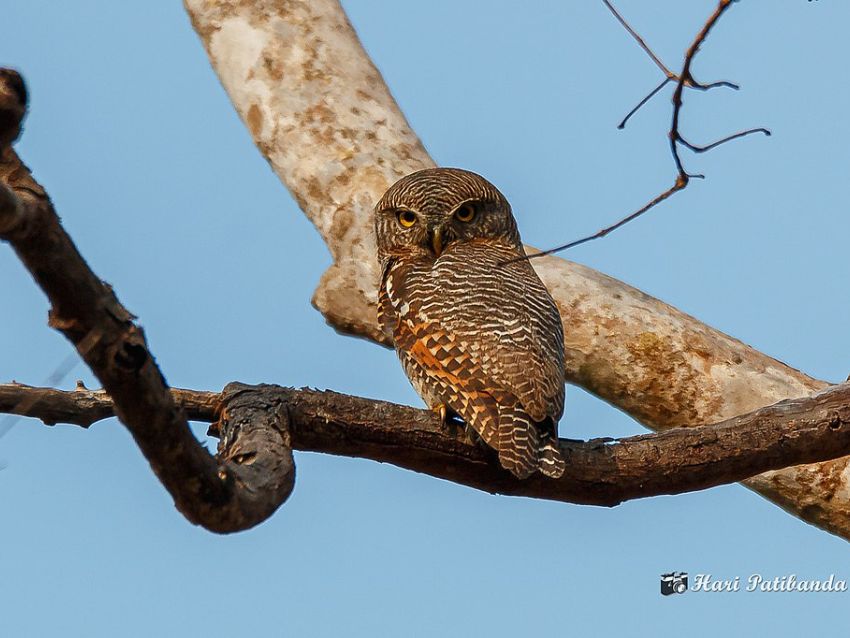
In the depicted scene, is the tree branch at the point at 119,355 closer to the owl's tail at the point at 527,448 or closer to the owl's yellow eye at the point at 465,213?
the owl's tail at the point at 527,448

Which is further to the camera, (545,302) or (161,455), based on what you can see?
(545,302)

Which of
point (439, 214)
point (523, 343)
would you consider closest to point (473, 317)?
point (523, 343)

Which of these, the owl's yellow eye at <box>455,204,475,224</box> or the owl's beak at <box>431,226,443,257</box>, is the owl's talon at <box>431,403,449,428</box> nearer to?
the owl's beak at <box>431,226,443,257</box>

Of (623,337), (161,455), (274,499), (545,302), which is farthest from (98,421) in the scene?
(623,337)

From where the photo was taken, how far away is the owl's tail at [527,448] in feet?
16.6

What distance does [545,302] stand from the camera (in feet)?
20.5

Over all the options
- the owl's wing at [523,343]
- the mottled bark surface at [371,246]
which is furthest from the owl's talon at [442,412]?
the mottled bark surface at [371,246]

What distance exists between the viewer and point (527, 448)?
5.11 meters

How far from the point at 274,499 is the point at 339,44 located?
606 cm

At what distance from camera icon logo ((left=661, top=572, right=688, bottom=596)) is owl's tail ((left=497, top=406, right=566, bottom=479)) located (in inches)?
68.7

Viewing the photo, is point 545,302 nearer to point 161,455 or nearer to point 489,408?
point 489,408

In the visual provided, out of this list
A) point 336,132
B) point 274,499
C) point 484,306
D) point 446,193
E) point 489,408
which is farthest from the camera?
point 336,132

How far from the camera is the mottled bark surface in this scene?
7.50 metres

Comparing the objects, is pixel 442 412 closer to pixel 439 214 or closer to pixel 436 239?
pixel 436 239
